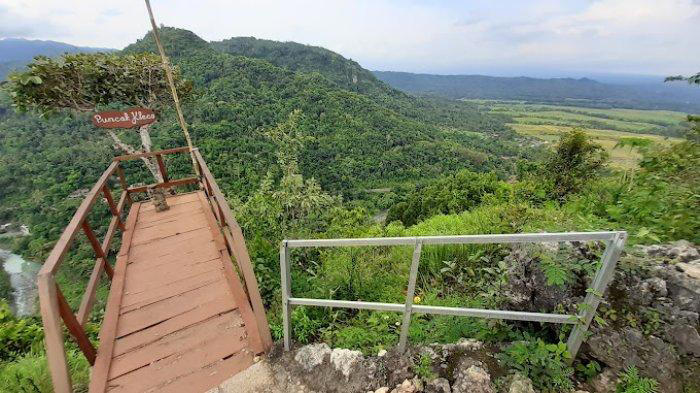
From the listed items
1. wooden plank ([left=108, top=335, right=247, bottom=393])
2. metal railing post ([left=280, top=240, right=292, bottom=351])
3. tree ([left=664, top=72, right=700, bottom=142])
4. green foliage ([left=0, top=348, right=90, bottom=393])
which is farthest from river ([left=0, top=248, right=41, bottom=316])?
tree ([left=664, top=72, right=700, bottom=142])

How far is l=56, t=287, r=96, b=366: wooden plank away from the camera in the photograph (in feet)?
7.36

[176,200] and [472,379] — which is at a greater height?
[472,379]

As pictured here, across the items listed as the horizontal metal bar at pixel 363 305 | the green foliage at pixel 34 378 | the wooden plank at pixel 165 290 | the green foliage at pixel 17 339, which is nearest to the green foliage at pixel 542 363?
the horizontal metal bar at pixel 363 305

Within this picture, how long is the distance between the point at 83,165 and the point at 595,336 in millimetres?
53703

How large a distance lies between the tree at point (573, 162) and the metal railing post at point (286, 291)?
788cm

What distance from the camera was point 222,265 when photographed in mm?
4090

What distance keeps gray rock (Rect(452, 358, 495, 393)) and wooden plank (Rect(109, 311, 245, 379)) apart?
6.26ft

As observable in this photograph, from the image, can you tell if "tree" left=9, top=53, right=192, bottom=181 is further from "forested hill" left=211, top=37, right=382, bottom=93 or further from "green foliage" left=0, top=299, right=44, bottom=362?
"forested hill" left=211, top=37, right=382, bottom=93

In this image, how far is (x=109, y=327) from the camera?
10.2ft

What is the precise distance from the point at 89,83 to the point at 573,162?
11467 millimetres

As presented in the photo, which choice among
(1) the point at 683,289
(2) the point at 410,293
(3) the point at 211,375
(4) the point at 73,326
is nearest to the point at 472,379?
(2) the point at 410,293

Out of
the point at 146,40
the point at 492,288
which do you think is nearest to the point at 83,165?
the point at 146,40

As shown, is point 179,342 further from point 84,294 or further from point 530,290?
point 530,290

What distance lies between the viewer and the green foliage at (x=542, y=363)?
7.22 feet
